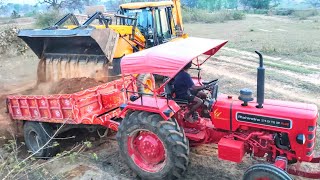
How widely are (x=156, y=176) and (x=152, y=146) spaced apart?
1.50 ft

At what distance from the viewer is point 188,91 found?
5.55m

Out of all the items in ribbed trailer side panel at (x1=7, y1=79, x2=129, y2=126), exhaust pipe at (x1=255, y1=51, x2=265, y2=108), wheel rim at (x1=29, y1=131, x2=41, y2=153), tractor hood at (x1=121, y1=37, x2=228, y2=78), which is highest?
tractor hood at (x1=121, y1=37, x2=228, y2=78)

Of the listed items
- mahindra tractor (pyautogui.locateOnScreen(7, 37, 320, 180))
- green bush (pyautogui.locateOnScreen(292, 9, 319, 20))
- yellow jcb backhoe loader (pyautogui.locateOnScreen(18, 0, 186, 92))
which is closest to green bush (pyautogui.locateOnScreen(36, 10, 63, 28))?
yellow jcb backhoe loader (pyautogui.locateOnScreen(18, 0, 186, 92))

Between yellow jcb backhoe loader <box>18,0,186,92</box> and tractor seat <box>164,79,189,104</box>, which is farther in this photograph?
yellow jcb backhoe loader <box>18,0,186,92</box>

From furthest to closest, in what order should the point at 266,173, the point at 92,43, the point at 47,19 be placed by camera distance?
the point at 47,19
the point at 92,43
the point at 266,173

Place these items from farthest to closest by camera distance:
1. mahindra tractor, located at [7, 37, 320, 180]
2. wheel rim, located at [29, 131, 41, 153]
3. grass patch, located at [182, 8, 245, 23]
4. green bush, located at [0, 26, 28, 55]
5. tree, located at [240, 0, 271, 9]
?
tree, located at [240, 0, 271, 9], grass patch, located at [182, 8, 245, 23], green bush, located at [0, 26, 28, 55], wheel rim, located at [29, 131, 41, 153], mahindra tractor, located at [7, 37, 320, 180]

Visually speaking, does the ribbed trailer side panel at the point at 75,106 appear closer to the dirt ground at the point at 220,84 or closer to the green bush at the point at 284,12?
the dirt ground at the point at 220,84

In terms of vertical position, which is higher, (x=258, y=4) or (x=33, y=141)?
(x=258, y=4)

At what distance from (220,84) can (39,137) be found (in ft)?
20.4

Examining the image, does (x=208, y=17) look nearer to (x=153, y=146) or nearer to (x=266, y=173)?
(x=153, y=146)

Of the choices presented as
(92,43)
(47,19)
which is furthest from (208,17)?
(92,43)

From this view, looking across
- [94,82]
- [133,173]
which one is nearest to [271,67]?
[94,82]

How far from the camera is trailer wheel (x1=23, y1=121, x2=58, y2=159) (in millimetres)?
6727

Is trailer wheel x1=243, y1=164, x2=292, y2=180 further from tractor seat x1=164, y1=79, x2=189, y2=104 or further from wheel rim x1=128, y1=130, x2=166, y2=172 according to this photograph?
tractor seat x1=164, y1=79, x2=189, y2=104
